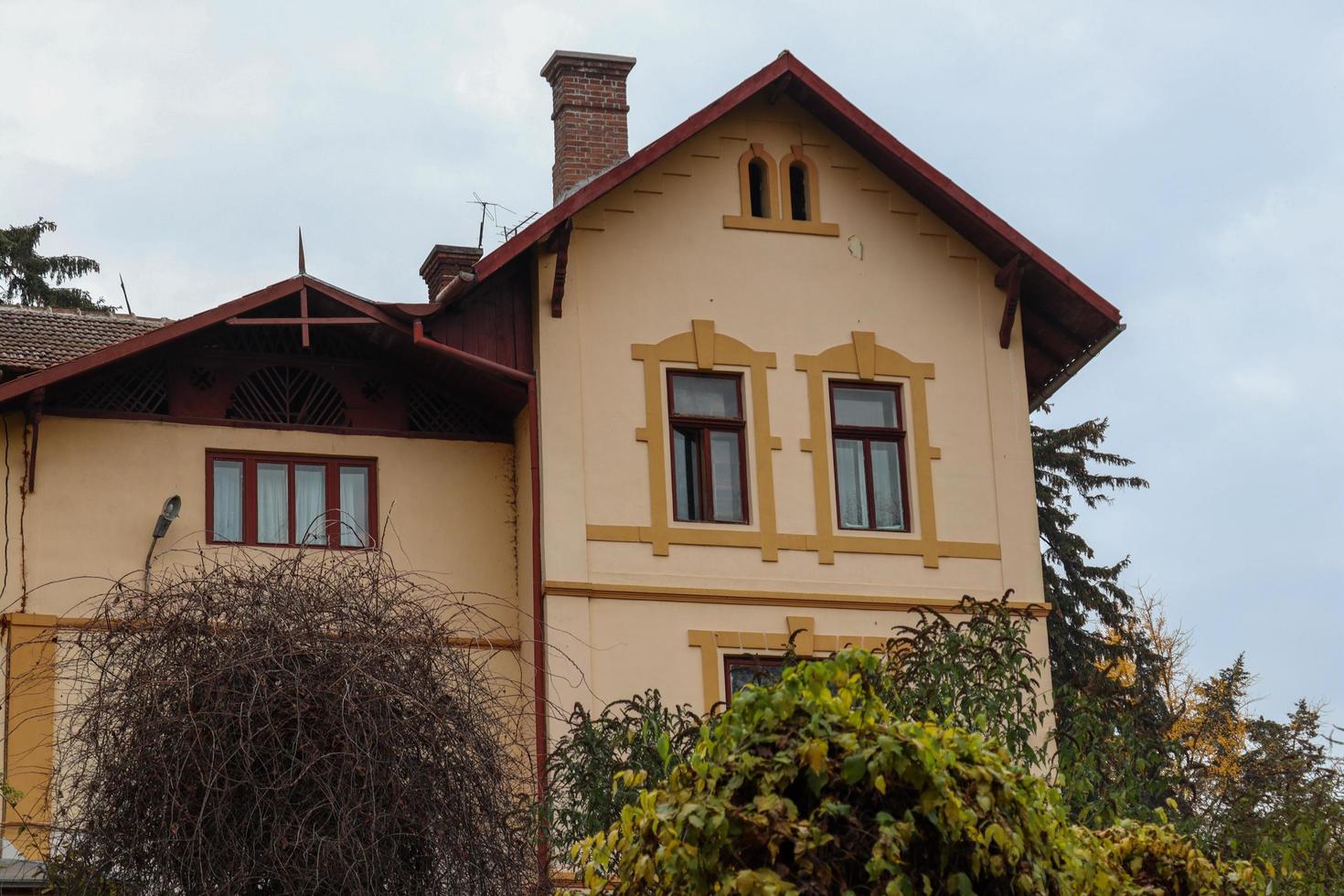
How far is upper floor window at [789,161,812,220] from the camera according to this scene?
20078 mm

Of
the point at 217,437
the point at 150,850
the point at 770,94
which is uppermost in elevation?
the point at 770,94

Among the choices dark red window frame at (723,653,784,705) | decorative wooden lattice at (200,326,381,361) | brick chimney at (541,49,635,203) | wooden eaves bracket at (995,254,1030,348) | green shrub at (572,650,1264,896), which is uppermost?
brick chimney at (541,49,635,203)

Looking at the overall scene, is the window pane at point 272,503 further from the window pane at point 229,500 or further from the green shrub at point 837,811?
the green shrub at point 837,811

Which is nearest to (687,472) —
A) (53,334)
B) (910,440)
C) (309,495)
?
(910,440)

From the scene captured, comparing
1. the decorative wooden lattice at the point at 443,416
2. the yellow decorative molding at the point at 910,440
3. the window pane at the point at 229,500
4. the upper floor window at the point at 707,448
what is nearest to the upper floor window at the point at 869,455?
the yellow decorative molding at the point at 910,440

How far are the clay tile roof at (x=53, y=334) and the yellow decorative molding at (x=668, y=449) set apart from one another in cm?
477

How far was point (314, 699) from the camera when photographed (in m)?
9.32

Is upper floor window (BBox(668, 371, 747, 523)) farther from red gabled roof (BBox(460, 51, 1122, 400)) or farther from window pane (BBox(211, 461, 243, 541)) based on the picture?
window pane (BBox(211, 461, 243, 541))

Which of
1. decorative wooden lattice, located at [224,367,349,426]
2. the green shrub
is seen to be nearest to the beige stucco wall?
decorative wooden lattice, located at [224,367,349,426]

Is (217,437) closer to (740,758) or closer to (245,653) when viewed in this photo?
(245,653)

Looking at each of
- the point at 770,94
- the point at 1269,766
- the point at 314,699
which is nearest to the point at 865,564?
the point at 770,94

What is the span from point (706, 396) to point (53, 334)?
6.20 meters

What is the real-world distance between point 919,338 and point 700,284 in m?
2.27

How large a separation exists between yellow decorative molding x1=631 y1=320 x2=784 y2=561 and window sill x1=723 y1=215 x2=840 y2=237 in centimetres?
112
